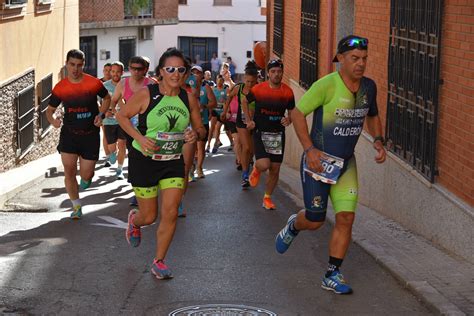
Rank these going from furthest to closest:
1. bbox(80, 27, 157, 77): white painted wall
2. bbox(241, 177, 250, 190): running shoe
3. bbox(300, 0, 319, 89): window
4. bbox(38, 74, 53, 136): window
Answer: bbox(80, 27, 157, 77): white painted wall, bbox(38, 74, 53, 136): window, bbox(300, 0, 319, 89): window, bbox(241, 177, 250, 190): running shoe

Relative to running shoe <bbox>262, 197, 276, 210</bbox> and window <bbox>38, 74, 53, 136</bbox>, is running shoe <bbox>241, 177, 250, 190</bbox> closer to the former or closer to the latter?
running shoe <bbox>262, 197, 276, 210</bbox>

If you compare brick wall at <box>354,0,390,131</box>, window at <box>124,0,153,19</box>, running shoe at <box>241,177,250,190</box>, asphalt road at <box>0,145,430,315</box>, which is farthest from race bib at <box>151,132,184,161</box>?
window at <box>124,0,153,19</box>

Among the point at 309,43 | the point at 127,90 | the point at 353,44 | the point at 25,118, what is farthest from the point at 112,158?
the point at 353,44

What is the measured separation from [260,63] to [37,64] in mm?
14819

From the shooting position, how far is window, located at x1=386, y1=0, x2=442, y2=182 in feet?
34.1

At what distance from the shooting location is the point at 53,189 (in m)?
16.0

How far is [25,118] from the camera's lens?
18828mm

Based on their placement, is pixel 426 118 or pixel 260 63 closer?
pixel 426 118

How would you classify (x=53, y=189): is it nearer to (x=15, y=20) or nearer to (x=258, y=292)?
(x=15, y=20)

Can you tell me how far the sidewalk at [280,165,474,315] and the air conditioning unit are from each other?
37.9 metres

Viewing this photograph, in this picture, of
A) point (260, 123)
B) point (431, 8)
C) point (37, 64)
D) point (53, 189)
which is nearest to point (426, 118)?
point (431, 8)

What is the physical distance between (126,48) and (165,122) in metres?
39.8

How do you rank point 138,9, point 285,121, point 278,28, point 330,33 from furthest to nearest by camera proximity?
1. point 138,9
2. point 278,28
3. point 330,33
4. point 285,121

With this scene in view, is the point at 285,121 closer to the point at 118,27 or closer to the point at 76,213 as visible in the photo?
the point at 76,213
